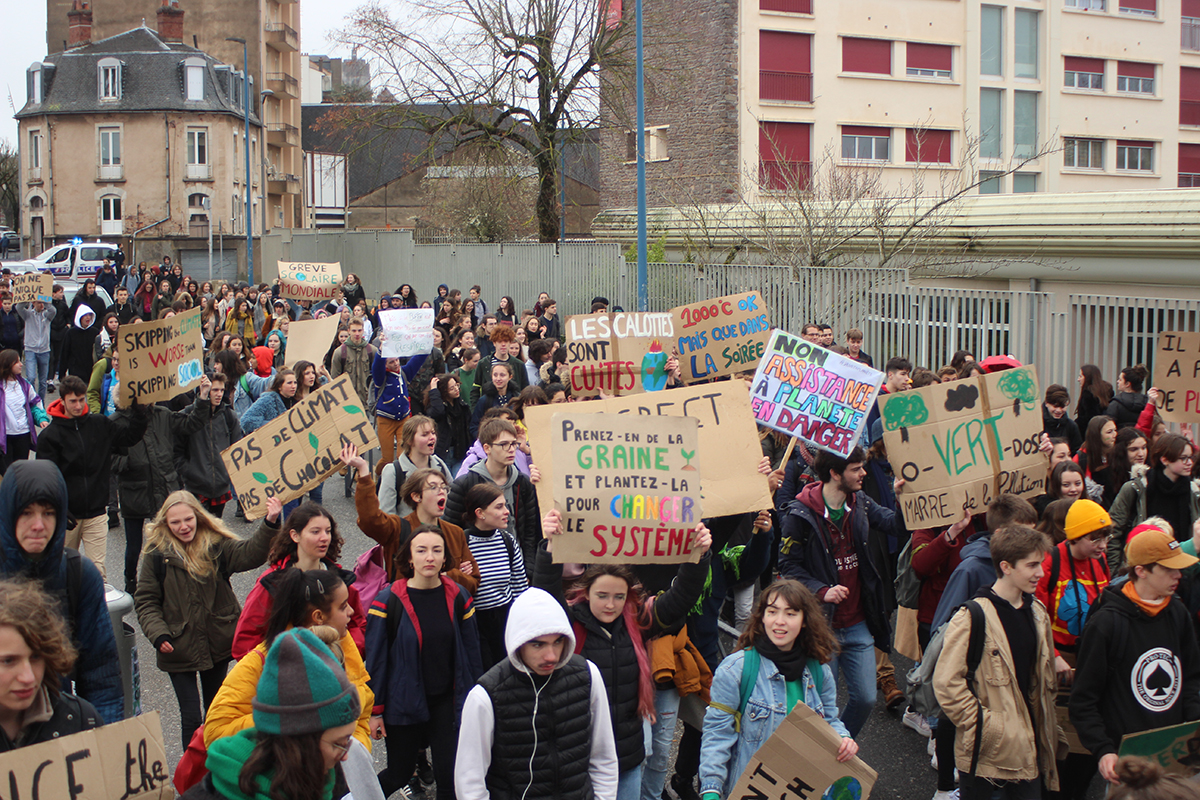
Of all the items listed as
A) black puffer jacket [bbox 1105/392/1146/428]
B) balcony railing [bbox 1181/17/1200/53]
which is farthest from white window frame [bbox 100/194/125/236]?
black puffer jacket [bbox 1105/392/1146/428]

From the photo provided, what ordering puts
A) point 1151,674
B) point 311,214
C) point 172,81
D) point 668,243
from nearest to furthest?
point 1151,674 → point 668,243 → point 172,81 → point 311,214

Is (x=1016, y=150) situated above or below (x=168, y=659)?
above

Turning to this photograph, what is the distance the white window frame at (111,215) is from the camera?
5759cm

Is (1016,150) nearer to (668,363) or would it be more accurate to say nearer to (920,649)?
(668,363)

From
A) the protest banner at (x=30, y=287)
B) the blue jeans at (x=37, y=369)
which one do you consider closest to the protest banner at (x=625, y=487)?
the blue jeans at (x=37, y=369)

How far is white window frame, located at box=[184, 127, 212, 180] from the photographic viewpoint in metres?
57.6

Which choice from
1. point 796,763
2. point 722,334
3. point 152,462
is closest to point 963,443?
point 796,763

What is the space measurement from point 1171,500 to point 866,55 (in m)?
32.0

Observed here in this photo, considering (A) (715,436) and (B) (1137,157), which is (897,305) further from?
(B) (1137,157)

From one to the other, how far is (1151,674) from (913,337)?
10.7 metres

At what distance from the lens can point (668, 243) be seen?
24516mm

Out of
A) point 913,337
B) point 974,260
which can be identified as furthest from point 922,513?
point 974,260

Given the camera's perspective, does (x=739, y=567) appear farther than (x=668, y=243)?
No

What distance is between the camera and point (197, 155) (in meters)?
58.0
